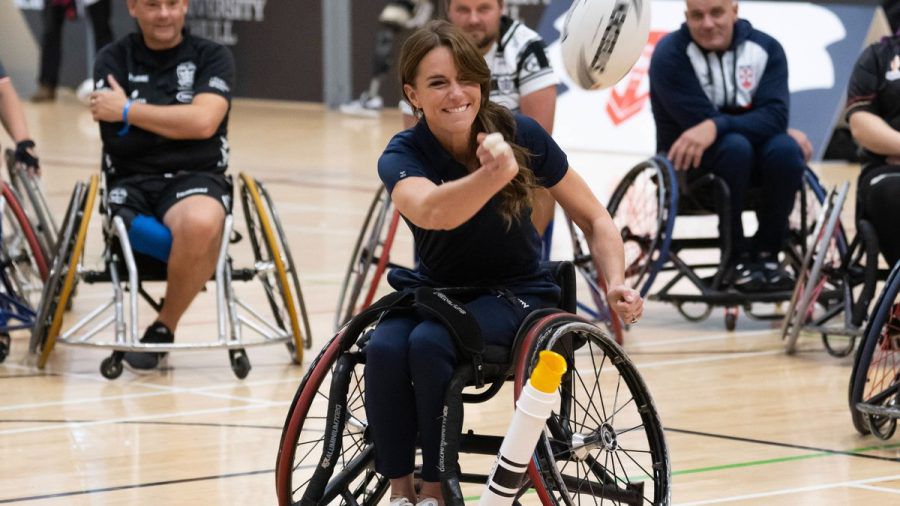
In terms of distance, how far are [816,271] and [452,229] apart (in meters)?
2.62

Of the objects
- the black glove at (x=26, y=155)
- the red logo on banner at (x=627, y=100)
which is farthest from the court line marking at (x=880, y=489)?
the red logo on banner at (x=627, y=100)

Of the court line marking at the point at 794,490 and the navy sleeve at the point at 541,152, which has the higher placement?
the navy sleeve at the point at 541,152

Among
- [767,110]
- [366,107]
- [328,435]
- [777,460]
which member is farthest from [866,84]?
[366,107]

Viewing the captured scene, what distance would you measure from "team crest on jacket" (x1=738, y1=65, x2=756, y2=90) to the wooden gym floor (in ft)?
3.25

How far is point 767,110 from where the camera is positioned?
6.45m

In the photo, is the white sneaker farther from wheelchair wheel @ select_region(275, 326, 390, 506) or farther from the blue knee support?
wheelchair wheel @ select_region(275, 326, 390, 506)

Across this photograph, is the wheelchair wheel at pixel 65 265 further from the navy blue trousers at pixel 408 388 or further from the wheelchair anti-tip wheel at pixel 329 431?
the navy blue trousers at pixel 408 388

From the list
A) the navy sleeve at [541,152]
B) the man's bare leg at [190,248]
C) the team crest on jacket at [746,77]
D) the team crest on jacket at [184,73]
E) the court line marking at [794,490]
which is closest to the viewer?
the navy sleeve at [541,152]

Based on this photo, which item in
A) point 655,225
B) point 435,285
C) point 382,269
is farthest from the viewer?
point 655,225

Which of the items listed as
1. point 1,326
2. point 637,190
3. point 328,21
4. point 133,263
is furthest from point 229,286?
point 328,21

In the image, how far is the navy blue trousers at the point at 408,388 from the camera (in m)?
3.26

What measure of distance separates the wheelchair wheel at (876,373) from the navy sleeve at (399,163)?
5.14 feet

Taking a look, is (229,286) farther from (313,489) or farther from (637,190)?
(637,190)

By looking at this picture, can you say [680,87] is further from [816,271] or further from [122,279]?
[122,279]
